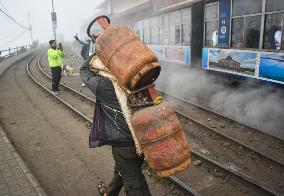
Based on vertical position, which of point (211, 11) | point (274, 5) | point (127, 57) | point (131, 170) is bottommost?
point (131, 170)

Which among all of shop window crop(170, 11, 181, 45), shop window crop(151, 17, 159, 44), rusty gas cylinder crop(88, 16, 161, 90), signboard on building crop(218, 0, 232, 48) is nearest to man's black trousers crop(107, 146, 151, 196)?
rusty gas cylinder crop(88, 16, 161, 90)

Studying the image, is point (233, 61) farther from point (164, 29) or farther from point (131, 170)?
point (131, 170)

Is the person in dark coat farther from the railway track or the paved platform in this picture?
the paved platform

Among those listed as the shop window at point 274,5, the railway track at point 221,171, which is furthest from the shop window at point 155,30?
the railway track at point 221,171

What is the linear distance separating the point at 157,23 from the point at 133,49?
1517cm

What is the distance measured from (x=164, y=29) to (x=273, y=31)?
806cm

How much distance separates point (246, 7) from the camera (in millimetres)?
9930

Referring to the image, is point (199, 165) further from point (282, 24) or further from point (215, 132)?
point (282, 24)

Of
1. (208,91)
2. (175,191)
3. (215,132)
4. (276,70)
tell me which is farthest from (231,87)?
(175,191)

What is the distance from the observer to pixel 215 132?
23.5ft

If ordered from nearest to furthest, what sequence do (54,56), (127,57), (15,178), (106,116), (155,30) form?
(127,57) → (106,116) → (15,178) → (54,56) → (155,30)

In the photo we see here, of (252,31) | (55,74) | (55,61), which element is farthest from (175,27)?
(55,74)

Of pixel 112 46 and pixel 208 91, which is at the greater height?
pixel 112 46

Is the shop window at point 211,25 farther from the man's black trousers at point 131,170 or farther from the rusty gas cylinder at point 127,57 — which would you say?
the rusty gas cylinder at point 127,57
